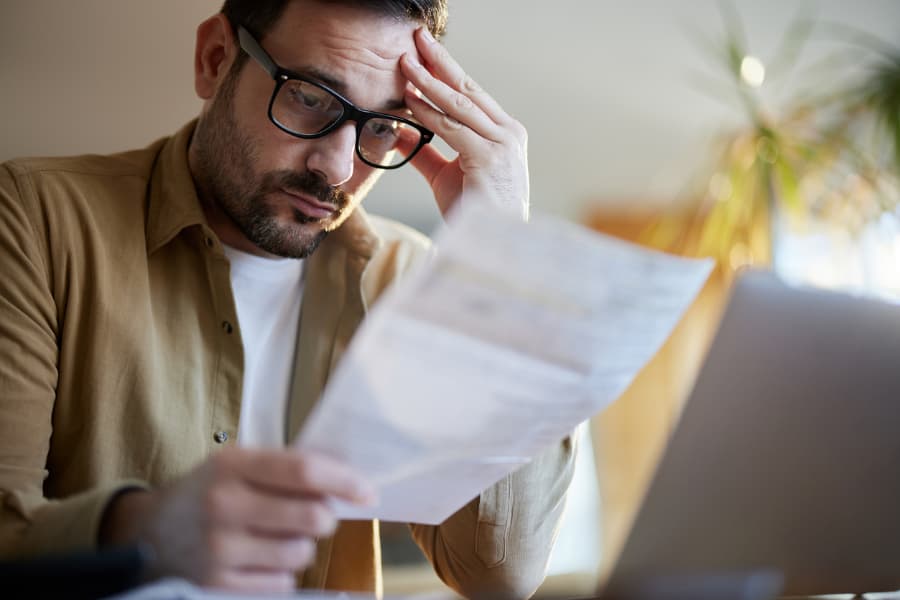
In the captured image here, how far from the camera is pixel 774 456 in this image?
2.16 ft

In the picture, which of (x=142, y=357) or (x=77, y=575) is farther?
(x=142, y=357)

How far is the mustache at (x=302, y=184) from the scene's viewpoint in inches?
49.1

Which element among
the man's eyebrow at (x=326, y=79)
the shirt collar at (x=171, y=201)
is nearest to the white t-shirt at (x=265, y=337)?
the shirt collar at (x=171, y=201)

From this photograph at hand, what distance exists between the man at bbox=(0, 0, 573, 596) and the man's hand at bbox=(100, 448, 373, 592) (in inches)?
16.9

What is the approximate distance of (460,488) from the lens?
781 mm

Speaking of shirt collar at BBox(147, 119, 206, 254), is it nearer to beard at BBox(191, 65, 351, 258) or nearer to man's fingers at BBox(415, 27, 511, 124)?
beard at BBox(191, 65, 351, 258)

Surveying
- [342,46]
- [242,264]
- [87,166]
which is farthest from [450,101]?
[87,166]

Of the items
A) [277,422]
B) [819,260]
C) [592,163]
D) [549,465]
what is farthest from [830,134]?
[277,422]

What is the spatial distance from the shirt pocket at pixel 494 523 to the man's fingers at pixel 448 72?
58 cm

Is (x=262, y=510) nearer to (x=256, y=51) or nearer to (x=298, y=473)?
(x=298, y=473)

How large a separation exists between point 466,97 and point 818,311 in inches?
30.9

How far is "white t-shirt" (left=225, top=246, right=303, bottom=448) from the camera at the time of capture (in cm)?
133

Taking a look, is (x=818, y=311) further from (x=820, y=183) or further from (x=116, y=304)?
(x=820, y=183)

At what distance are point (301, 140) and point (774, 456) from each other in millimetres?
833
